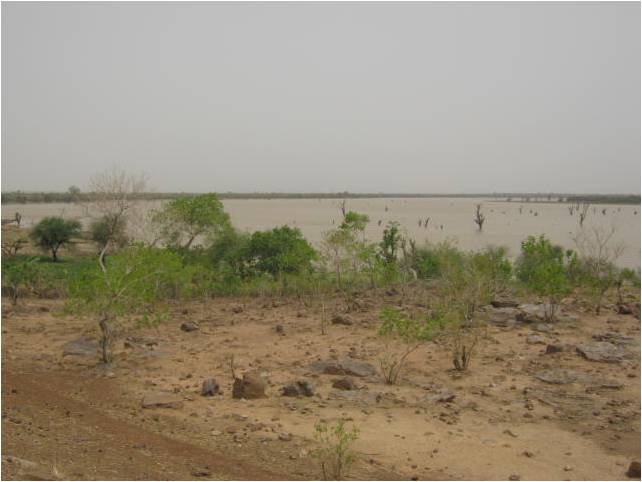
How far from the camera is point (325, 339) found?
1360 centimetres

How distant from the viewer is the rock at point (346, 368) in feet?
35.6

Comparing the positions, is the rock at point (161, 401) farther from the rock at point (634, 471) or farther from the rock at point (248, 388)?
the rock at point (634, 471)

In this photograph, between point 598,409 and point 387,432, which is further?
point 598,409

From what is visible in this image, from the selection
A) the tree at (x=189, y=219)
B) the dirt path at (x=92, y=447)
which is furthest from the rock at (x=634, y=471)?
the tree at (x=189, y=219)

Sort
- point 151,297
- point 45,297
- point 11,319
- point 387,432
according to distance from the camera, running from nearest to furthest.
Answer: point 387,432
point 151,297
point 11,319
point 45,297

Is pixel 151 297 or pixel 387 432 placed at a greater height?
pixel 151 297

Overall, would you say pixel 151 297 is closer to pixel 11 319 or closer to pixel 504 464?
pixel 11 319

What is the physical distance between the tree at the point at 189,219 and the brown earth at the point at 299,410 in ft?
34.1

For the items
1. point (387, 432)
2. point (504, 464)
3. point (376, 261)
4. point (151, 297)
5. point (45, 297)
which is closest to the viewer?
point (504, 464)

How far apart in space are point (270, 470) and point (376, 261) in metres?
15.0

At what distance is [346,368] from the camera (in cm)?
1094

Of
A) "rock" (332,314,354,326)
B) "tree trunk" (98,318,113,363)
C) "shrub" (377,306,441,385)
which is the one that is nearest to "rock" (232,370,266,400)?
"shrub" (377,306,441,385)

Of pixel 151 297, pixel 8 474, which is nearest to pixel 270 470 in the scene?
pixel 8 474

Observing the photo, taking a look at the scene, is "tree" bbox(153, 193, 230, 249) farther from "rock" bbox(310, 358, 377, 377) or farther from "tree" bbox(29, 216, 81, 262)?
"tree" bbox(29, 216, 81, 262)
